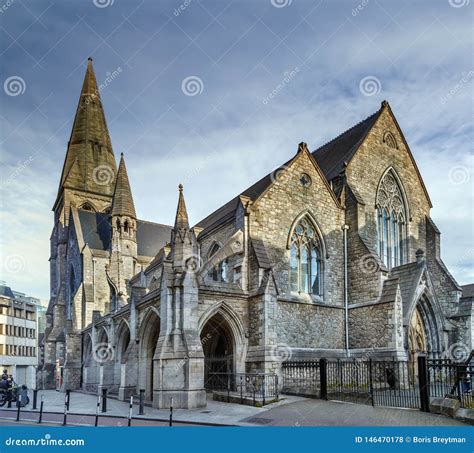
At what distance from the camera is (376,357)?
19.7m

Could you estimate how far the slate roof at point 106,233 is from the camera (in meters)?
43.0

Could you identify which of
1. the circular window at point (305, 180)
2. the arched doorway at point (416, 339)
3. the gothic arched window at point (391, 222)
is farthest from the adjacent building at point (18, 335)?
the arched doorway at point (416, 339)

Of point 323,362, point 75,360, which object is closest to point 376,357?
point 323,362

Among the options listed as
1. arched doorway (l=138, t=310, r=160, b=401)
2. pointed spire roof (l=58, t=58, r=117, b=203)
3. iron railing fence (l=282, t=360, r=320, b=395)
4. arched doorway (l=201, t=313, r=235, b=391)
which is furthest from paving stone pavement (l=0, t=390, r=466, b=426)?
pointed spire roof (l=58, t=58, r=117, b=203)

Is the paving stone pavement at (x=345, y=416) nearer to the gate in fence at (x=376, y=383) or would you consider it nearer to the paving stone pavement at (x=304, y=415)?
the paving stone pavement at (x=304, y=415)

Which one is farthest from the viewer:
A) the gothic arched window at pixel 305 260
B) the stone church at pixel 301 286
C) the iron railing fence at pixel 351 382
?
the gothic arched window at pixel 305 260

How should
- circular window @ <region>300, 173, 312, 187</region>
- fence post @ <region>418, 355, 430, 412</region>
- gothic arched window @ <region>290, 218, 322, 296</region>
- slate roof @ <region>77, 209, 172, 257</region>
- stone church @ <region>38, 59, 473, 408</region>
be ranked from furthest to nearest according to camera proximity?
1. slate roof @ <region>77, 209, 172, 257</region>
2. circular window @ <region>300, 173, 312, 187</region>
3. gothic arched window @ <region>290, 218, 322, 296</region>
4. stone church @ <region>38, 59, 473, 408</region>
5. fence post @ <region>418, 355, 430, 412</region>

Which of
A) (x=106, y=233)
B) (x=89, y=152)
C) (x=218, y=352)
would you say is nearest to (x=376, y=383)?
(x=218, y=352)

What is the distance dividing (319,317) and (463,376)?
892 cm

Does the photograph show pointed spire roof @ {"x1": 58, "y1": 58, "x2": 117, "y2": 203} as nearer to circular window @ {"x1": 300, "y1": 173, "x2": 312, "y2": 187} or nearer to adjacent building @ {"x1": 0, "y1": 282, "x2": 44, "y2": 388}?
adjacent building @ {"x1": 0, "y1": 282, "x2": 44, "y2": 388}

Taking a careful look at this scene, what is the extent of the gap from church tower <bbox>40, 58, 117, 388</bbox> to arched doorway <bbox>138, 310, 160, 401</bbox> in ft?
85.0

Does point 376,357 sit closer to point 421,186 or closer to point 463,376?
point 463,376

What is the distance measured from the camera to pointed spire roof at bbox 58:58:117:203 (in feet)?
169

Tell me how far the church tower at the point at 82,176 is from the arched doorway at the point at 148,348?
25917mm
